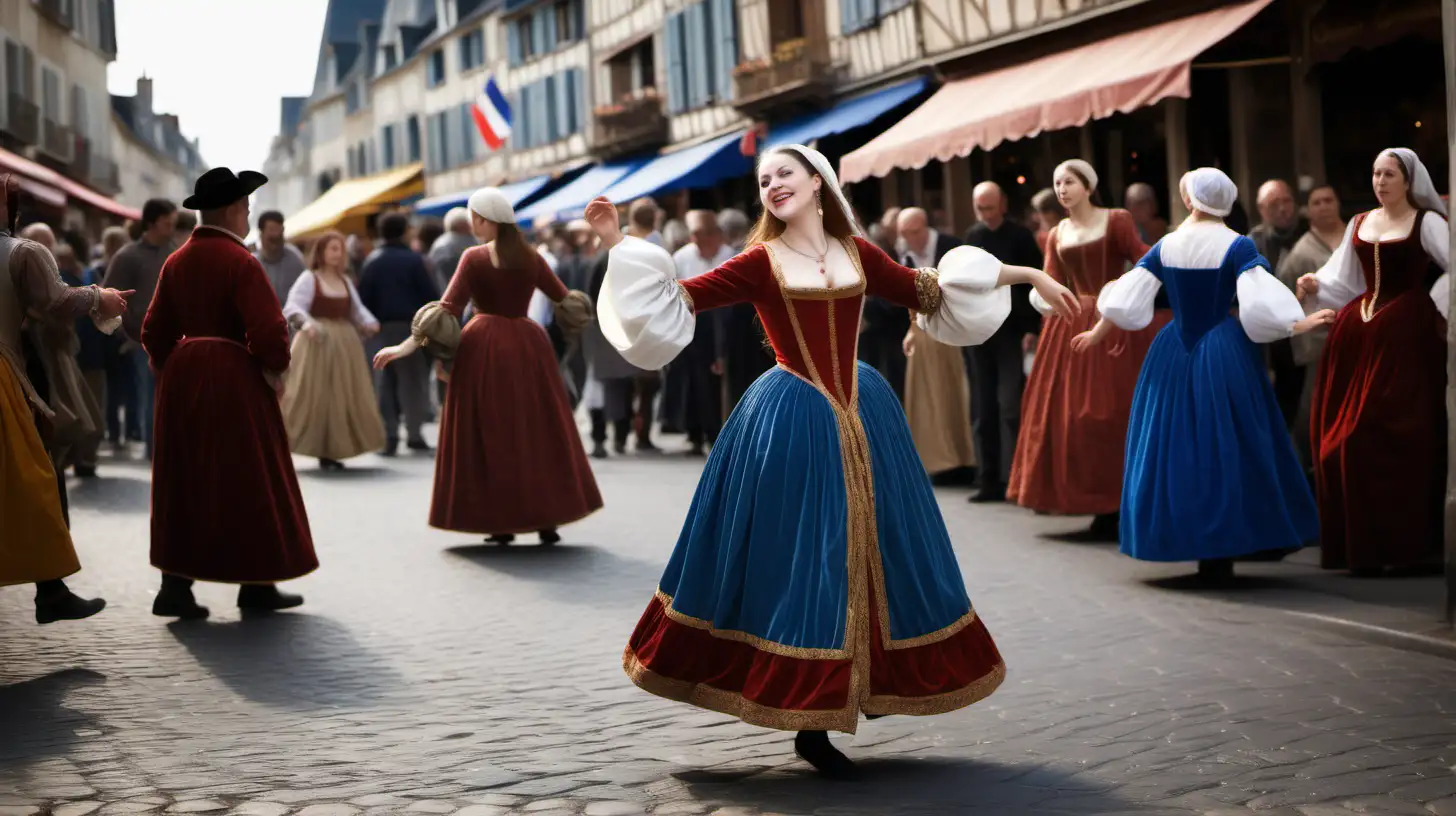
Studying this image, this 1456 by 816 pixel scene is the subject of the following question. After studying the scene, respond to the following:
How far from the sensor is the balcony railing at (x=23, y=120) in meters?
32.8

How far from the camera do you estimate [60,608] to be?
7668 mm

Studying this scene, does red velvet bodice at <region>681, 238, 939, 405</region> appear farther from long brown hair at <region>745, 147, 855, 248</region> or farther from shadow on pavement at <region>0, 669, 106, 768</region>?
shadow on pavement at <region>0, 669, 106, 768</region>

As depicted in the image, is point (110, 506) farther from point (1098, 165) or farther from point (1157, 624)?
→ point (1098, 165)

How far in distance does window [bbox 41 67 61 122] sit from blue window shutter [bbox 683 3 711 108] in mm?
12482

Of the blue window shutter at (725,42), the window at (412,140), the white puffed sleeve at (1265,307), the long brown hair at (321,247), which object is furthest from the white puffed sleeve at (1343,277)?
the window at (412,140)

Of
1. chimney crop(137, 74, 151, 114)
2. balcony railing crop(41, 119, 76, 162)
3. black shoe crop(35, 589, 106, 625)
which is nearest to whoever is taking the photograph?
black shoe crop(35, 589, 106, 625)

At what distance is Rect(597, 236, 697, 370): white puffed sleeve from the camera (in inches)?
202

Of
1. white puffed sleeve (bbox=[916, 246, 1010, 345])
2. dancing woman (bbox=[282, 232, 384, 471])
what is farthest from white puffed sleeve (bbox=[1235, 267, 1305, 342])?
dancing woman (bbox=[282, 232, 384, 471])

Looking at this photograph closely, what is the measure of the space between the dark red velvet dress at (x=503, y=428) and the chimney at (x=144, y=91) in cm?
8917

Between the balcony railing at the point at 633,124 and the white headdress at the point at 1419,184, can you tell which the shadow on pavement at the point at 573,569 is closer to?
the white headdress at the point at 1419,184

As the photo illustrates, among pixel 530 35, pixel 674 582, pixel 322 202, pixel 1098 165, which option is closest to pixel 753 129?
pixel 1098 165

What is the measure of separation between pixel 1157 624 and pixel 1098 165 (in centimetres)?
1189

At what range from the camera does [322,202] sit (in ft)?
171

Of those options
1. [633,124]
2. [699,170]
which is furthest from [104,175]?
[699,170]
